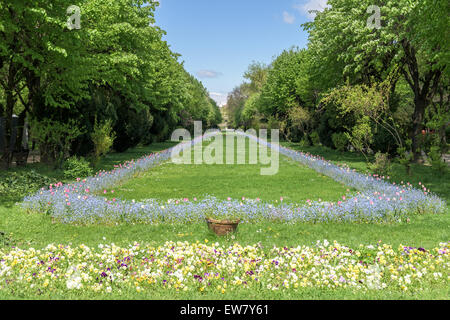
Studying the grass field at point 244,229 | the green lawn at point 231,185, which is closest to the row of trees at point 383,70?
the green lawn at point 231,185

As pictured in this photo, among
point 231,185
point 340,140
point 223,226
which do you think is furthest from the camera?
point 340,140

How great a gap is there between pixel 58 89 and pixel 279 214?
12.1 meters

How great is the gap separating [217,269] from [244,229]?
2511 millimetres

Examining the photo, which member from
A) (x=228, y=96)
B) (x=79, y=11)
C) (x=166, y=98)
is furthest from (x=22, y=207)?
(x=228, y=96)

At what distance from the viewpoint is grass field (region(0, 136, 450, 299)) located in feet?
14.9

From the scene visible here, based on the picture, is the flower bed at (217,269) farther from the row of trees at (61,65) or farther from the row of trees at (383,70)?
the row of trees at (383,70)

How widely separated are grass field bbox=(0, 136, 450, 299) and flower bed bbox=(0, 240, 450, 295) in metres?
0.18

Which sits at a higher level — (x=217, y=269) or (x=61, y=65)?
(x=61, y=65)

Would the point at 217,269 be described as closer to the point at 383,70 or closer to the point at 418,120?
the point at 418,120

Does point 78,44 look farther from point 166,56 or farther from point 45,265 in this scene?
point 166,56

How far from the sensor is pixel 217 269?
521 centimetres

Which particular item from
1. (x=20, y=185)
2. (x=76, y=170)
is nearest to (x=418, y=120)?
(x=76, y=170)

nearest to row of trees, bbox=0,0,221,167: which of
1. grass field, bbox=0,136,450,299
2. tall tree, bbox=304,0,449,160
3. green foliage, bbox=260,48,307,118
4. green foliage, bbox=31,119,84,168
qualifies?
green foliage, bbox=31,119,84,168

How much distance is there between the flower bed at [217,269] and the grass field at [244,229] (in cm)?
18
